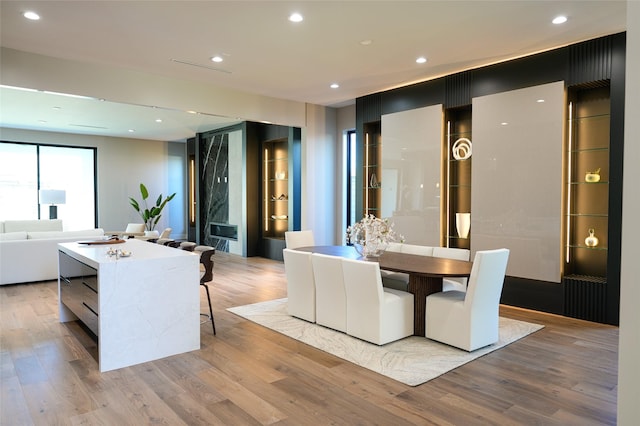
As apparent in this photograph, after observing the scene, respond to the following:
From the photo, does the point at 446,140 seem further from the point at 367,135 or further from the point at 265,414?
the point at 265,414

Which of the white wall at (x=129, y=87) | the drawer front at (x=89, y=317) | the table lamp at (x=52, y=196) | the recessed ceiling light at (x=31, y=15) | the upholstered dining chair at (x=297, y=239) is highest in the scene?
the recessed ceiling light at (x=31, y=15)

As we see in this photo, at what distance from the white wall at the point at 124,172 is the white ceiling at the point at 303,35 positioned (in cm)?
664

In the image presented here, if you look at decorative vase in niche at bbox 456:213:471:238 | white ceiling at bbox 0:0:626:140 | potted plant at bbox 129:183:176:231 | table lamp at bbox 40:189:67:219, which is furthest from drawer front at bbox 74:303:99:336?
potted plant at bbox 129:183:176:231

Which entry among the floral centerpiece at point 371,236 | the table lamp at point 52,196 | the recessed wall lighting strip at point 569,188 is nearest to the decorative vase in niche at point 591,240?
the recessed wall lighting strip at point 569,188

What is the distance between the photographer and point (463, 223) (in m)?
5.87

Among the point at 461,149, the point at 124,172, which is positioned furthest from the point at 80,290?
the point at 124,172

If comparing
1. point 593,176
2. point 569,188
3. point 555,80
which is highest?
point 555,80

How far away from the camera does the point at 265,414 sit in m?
2.65

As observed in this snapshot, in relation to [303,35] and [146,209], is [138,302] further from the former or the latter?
[146,209]

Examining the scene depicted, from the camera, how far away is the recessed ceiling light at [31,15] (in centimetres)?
385

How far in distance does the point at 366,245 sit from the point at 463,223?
201 centimetres

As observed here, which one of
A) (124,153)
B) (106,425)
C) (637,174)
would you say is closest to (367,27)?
(637,174)

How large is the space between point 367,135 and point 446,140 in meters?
1.62

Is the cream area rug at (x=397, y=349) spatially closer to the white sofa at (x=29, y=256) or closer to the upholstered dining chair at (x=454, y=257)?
the upholstered dining chair at (x=454, y=257)
